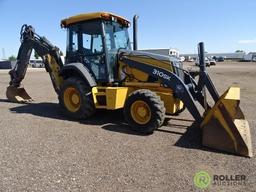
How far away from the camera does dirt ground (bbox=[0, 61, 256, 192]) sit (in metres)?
4.49

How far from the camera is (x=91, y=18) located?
825cm

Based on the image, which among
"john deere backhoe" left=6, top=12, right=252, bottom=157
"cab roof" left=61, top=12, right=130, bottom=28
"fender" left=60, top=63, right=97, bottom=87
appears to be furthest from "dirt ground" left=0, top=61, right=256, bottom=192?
"cab roof" left=61, top=12, right=130, bottom=28

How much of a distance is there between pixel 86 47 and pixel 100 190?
5193 millimetres

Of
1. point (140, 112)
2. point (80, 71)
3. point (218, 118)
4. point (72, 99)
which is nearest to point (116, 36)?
point (80, 71)

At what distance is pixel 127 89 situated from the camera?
26.2 feet

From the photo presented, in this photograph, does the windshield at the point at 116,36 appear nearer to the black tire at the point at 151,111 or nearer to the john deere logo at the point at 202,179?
the black tire at the point at 151,111

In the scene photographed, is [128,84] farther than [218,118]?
Yes

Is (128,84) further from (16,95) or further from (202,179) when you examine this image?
(16,95)

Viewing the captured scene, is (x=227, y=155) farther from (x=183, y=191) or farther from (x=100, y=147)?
(x=100, y=147)

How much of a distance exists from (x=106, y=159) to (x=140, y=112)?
1.99 metres

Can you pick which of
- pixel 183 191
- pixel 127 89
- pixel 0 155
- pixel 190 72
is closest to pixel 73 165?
pixel 0 155

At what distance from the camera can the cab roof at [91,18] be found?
317 inches

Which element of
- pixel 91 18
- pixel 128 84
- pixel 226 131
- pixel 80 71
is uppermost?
pixel 91 18

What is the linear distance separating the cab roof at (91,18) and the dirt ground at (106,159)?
2.84 meters
